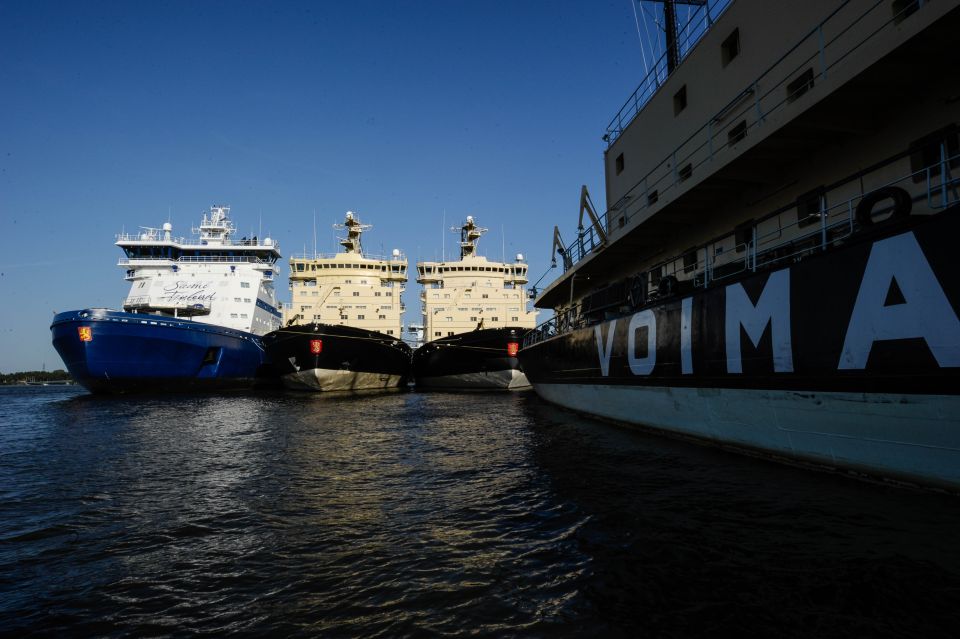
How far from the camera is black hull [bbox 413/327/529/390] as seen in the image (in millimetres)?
26297

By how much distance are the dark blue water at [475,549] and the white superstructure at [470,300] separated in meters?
33.6

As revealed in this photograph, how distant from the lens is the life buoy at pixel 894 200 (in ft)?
15.0

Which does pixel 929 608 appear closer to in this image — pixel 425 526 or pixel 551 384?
pixel 425 526

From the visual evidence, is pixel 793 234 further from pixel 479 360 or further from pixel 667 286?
pixel 479 360

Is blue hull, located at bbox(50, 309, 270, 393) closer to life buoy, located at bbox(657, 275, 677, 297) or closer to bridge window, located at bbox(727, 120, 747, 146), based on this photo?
life buoy, located at bbox(657, 275, 677, 297)

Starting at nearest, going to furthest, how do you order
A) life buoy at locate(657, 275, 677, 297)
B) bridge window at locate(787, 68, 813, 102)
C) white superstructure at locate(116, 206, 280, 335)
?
life buoy at locate(657, 275, 677, 297) < bridge window at locate(787, 68, 813, 102) < white superstructure at locate(116, 206, 280, 335)

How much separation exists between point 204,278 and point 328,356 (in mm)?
14580

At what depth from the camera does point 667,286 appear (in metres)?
8.12

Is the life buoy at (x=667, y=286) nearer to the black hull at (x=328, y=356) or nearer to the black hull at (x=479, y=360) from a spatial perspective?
the black hull at (x=479, y=360)

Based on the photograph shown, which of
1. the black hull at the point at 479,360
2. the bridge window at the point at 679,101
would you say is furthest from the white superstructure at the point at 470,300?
the bridge window at the point at 679,101

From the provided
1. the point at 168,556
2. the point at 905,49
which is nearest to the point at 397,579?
the point at 168,556

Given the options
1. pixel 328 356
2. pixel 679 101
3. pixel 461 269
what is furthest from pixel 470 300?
pixel 679 101

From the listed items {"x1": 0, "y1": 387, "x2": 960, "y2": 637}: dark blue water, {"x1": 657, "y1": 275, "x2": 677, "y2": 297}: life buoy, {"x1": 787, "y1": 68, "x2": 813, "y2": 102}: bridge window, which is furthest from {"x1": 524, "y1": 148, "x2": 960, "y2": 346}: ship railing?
{"x1": 0, "y1": 387, "x2": 960, "y2": 637}: dark blue water

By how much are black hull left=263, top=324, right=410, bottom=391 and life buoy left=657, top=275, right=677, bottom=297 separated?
18650mm
